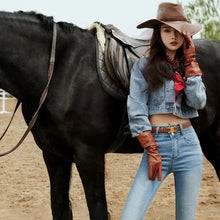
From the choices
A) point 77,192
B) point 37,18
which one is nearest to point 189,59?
point 37,18

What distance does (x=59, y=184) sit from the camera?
287cm

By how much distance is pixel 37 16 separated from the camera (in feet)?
8.56

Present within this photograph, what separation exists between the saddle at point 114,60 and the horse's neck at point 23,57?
364mm

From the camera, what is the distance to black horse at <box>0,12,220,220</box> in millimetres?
2482

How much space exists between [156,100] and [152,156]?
31 cm

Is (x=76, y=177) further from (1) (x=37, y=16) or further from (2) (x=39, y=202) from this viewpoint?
(1) (x=37, y=16)

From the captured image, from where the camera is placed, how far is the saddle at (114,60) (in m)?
2.55

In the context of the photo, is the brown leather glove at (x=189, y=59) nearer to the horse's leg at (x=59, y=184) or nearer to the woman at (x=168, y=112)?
the woman at (x=168, y=112)

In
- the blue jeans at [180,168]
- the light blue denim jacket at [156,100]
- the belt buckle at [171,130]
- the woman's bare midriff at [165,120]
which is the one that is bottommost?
the blue jeans at [180,168]

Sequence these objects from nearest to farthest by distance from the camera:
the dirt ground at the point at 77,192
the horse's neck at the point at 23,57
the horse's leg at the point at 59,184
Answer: the horse's neck at the point at 23,57, the horse's leg at the point at 59,184, the dirt ground at the point at 77,192

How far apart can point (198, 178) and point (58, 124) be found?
0.95 m

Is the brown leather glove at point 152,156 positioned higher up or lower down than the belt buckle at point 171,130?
lower down

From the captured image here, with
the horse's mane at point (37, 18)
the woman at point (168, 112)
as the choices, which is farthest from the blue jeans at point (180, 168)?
the horse's mane at point (37, 18)

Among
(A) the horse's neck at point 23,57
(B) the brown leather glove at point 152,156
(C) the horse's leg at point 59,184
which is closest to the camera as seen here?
(B) the brown leather glove at point 152,156
